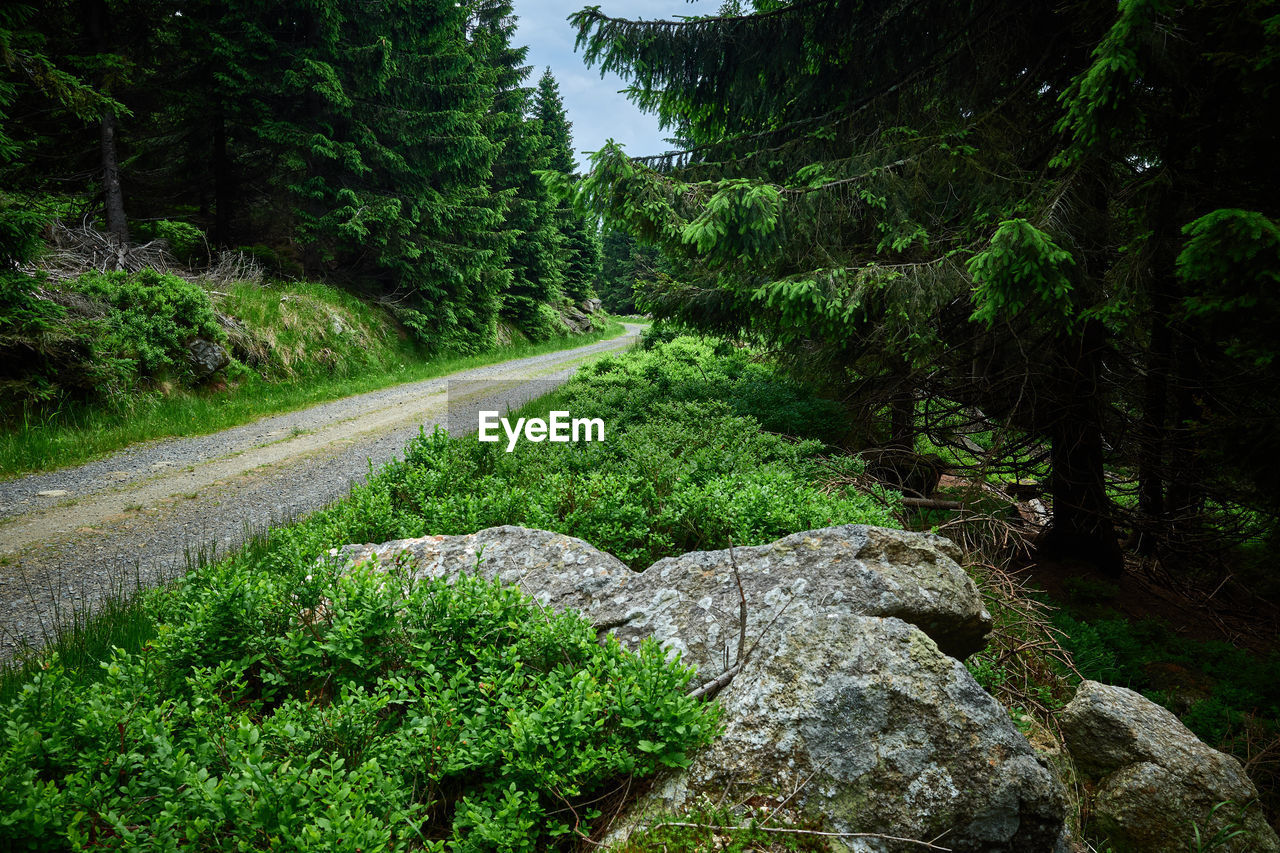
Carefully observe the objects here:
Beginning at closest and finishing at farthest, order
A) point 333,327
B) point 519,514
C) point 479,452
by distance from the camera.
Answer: point 519,514 < point 479,452 < point 333,327

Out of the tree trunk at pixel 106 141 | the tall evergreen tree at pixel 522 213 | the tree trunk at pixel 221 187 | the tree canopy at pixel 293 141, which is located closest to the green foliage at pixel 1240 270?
the tree canopy at pixel 293 141

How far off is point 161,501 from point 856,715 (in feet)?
23.4

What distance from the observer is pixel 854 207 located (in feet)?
20.0

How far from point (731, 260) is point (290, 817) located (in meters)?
5.99

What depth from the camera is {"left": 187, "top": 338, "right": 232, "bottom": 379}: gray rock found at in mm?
10070

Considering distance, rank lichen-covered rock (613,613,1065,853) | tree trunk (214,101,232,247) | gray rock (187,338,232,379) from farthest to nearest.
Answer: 1. tree trunk (214,101,232,247)
2. gray rock (187,338,232,379)
3. lichen-covered rock (613,613,1065,853)

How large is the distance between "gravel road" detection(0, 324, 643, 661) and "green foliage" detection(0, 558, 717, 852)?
6.37 feet

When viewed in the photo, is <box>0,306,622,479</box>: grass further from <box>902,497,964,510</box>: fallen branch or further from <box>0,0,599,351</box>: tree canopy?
<box>902,497,964,510</box>: fallen branch

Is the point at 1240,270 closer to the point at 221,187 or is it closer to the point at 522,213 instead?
the point at 221,187

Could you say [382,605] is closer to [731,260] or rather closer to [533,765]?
[533,765]

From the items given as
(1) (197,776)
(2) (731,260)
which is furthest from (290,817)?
(2) (731,260)

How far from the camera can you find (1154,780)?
9.06 feet

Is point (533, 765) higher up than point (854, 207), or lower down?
lower down

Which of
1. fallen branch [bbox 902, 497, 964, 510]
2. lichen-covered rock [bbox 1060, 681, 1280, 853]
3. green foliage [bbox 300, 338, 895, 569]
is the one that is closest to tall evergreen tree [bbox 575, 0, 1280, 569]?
fallen branch [bbox 902, 497, 964, 510]
